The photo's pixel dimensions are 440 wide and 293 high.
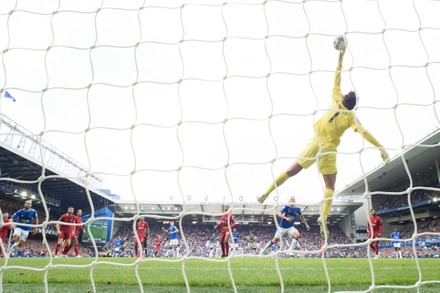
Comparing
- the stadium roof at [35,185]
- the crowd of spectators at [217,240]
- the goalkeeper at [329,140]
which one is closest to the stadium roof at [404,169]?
the crowd of spectators at [217,240]

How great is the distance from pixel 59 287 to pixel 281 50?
123 inches

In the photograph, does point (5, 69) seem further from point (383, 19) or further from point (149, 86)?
point (383, 19)

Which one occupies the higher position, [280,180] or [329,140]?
[329,140]

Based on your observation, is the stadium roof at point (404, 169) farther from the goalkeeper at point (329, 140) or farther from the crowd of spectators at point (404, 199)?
the goalkeeper at point (329, 140)

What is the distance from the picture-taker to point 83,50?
300 centimetres

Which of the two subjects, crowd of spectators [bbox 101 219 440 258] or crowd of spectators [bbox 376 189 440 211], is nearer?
crowd of spectators [bbox 376 189 440 211]

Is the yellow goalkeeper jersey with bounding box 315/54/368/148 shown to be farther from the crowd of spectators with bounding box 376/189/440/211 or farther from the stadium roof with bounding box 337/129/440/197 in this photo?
the crowd of spectators with bounding box 376/189/440/211

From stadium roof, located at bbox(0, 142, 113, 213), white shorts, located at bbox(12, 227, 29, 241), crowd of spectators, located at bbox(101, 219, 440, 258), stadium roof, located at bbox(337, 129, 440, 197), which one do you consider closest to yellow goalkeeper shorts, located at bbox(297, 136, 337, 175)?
white shorts, located at bbox(12, 227, 29, 241)

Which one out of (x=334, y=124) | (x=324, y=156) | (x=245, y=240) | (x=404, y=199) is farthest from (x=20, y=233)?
(x=404, y=199)

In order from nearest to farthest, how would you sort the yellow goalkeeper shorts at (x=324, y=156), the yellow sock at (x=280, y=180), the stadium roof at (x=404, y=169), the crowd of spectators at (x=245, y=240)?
1. the yellow goalkeeper shorts at (x=324, y=156)
2. the yellow sock at (x=280, y=180)
3. the stadium roof at (x=404, y=169)
4. the crowd of spectators at (x=245, y=240)

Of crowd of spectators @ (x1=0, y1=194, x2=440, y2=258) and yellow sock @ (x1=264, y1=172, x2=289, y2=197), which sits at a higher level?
yellow sock @ (x1=264, y1=172, x2=289, y2=197)

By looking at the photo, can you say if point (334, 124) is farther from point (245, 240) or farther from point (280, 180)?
point (245, 240)

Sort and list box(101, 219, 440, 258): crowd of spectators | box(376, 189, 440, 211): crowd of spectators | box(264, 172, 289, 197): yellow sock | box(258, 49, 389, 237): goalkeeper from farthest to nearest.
Result: 1. box(101, 219, 440, 258): crowd of spectators
2. box(376, 189, 440, 211): crowd of spectators
3. box(264, 172, 289, 197): yellow sock
4. box(258, 49, 389, 237): goalkeeper

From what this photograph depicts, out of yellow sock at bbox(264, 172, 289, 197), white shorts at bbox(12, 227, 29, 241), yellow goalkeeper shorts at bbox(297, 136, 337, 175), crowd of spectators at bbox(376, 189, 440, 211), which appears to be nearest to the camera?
yellow goalkeeper shorts at bbox(297, 136, 337, 175)
